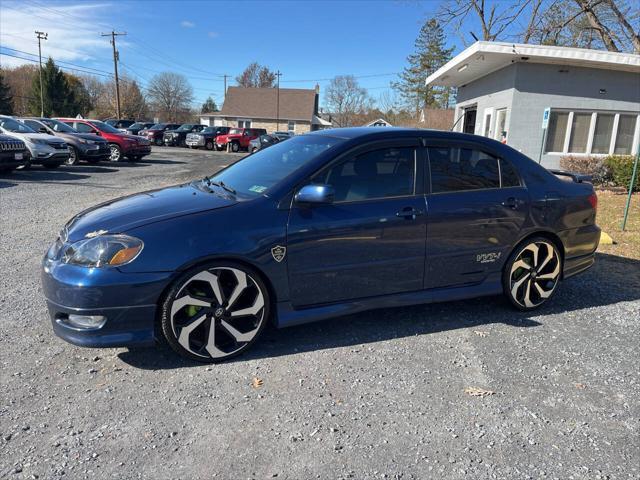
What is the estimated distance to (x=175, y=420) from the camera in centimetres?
266

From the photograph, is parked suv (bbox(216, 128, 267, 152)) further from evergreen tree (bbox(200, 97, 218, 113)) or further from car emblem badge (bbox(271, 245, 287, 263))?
evergreen tree (bbox(200, 97, 218, 113))

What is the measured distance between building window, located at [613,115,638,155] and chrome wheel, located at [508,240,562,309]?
13.3 meters

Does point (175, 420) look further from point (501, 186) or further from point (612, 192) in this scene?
point (612, 192)

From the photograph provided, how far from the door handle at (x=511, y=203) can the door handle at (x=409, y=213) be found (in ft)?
3.03

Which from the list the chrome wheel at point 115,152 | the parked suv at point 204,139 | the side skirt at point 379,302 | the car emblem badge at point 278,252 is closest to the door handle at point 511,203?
the side skirt at point 379,302

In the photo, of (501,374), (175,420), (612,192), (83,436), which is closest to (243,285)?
(175,420)

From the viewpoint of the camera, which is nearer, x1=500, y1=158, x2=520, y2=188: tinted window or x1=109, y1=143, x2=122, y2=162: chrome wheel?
x1=500, y1=158, x2=520, y2=188: tinted window

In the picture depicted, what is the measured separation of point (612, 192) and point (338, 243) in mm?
12534

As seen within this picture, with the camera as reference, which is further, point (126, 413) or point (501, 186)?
point (501, 186)

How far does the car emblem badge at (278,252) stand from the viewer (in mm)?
3275

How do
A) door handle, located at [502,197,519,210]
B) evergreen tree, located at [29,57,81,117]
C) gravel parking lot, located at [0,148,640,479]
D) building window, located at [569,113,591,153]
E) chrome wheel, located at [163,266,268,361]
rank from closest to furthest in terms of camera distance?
1. gravel parking lot, located at [0,148,640,479]
2. chrome wheel, located at [163,266,268,361]
3. door handle, located at [502,197,519,210]
4. building window, located at [569,113,591,153]
5. evergreen tree, located at [29,57,81,117]

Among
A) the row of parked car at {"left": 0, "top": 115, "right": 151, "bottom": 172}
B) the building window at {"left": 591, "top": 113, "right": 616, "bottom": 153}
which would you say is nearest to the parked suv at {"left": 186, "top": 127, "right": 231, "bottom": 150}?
the row of parked car at {"left": 0, "top": 115, "right": 151, "bottom": 172}

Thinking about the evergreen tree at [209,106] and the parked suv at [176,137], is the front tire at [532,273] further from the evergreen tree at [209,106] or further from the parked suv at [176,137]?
the evergreen tree at [209,106]

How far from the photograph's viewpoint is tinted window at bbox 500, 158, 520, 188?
4.25 m
